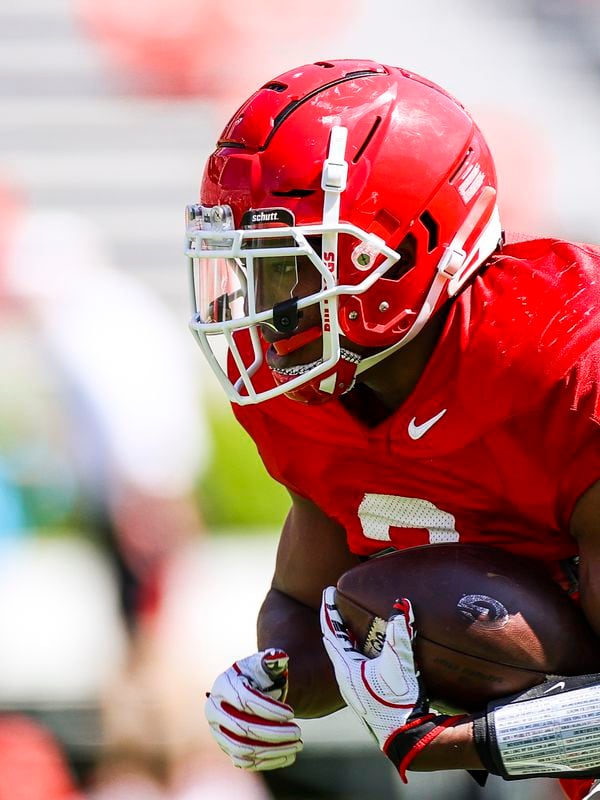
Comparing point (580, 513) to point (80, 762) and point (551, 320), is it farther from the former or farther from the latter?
point (80, 762)

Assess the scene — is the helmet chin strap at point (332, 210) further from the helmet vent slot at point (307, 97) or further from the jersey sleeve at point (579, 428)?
the jersey sleeve at point (579, 428)

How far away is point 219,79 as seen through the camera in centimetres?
451

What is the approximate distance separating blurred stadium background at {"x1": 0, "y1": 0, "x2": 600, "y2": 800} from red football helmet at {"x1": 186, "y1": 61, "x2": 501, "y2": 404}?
1.80 meters

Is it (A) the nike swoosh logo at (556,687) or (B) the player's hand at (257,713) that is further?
(B) the player's hand at (257,713)

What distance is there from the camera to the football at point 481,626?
5.24 ft

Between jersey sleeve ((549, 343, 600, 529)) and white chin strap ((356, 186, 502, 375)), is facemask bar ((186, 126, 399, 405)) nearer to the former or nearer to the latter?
white chin strap ((356, 186, 502, 375))

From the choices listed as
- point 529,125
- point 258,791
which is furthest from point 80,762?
point 529,125

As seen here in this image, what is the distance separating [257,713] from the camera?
180 cm

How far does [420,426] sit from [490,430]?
0.37 feet

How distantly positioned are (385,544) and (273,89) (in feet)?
2.38

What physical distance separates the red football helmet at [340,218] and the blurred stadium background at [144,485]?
1797 mm

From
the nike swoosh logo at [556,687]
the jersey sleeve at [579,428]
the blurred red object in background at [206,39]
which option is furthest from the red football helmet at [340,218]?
the blurred red object in background at [206,39]

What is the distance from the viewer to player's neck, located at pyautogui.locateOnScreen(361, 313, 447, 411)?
1.81m

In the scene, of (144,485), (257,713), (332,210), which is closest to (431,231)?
(332,210)
